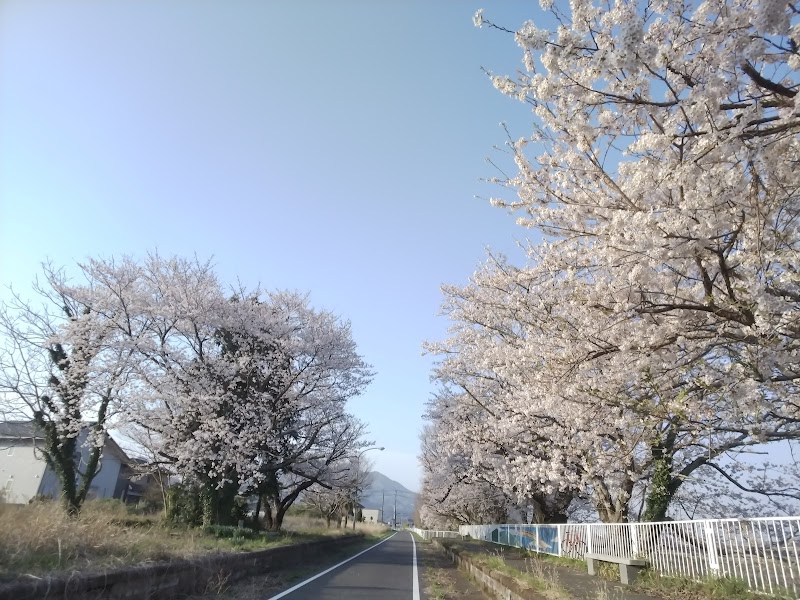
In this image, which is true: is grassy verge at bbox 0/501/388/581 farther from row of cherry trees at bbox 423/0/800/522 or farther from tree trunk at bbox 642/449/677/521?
tree trunk at bbox 642/449/677/521

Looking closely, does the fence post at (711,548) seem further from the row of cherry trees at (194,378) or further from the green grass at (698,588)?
the row of cherry trees at (194,378)

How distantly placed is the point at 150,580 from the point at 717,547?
8.46m

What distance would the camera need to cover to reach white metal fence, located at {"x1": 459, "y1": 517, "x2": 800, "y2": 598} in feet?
17.5

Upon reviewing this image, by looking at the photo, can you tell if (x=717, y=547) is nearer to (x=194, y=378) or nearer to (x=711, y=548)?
(x=711, y=548)

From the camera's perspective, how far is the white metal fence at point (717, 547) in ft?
17.5

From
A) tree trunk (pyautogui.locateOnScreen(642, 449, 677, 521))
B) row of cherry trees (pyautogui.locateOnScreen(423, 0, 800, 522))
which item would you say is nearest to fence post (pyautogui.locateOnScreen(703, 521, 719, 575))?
row of cherry trees (pyautogui.locateOnScreen(423, 0, 800, 522))

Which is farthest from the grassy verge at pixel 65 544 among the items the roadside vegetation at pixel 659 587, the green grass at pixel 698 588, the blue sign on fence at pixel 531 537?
the blue sign on fence at pixel 531 537

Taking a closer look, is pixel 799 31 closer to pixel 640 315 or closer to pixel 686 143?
pixel 686 143

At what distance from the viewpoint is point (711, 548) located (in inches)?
272

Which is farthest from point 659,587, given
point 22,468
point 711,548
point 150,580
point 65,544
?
point 22,468

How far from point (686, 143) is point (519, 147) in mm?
2249

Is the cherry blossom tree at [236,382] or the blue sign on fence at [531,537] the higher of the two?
the cherry blossom tree at [236,382]

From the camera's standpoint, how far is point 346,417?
22.0 m

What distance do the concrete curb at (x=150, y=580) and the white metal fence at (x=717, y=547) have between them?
26.6 feet
